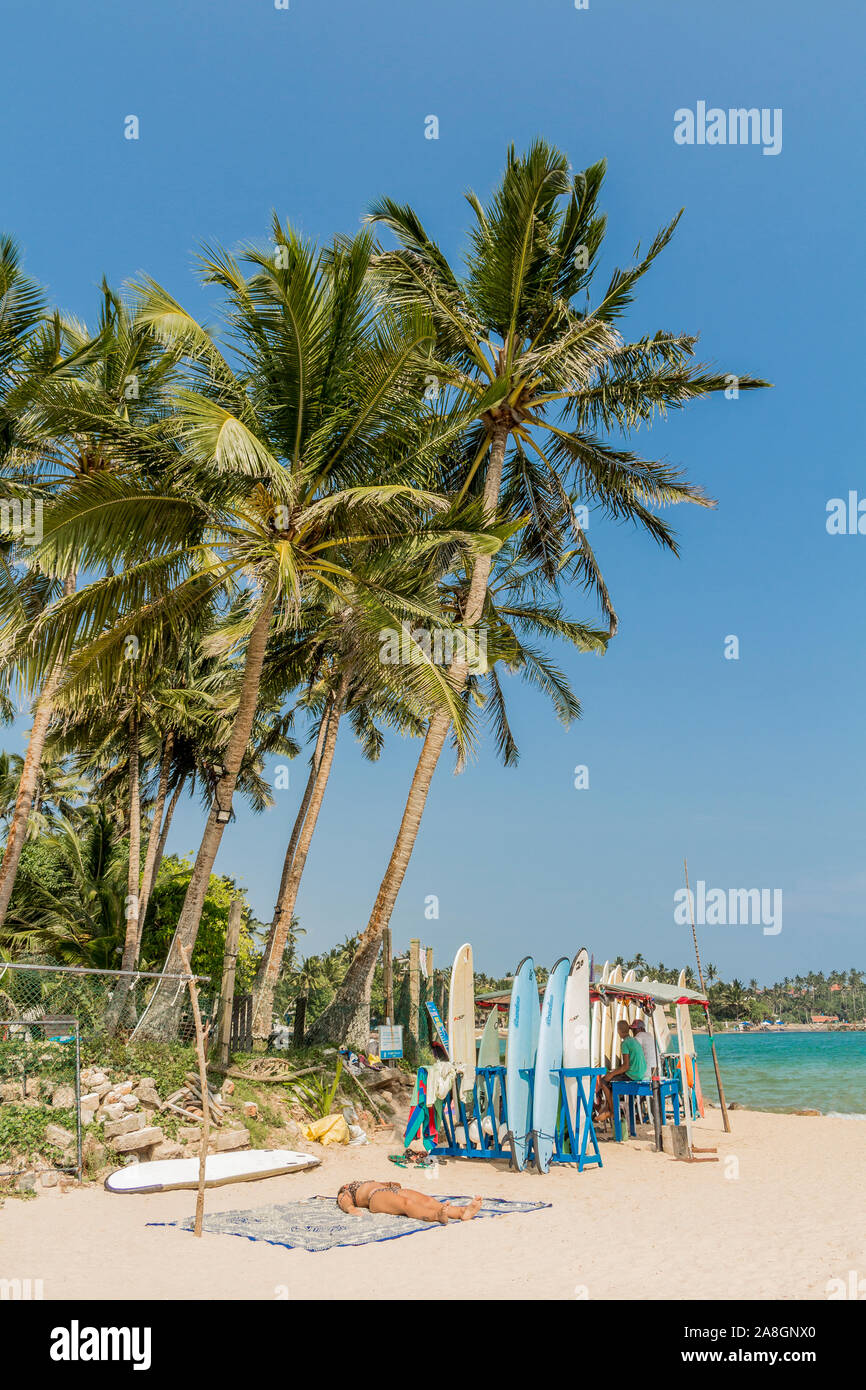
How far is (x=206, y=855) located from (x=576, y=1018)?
215 inches

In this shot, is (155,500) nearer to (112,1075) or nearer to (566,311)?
(112,1075)

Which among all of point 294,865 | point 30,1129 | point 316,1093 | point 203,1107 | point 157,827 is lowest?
point 316,1093

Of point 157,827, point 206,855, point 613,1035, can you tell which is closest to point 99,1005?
point 206,855

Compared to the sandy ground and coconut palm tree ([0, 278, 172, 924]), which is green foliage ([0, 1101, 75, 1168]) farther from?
coconut palm tree ([0, 278, 172, 924])

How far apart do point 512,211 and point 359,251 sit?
439 cm

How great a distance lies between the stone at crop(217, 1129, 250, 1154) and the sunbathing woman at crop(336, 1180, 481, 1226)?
106 inches

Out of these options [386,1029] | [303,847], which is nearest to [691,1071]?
[386,1029]

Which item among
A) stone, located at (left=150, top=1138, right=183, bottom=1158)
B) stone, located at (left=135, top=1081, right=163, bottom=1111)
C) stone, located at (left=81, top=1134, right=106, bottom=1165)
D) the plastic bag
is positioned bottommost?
the plastic bag

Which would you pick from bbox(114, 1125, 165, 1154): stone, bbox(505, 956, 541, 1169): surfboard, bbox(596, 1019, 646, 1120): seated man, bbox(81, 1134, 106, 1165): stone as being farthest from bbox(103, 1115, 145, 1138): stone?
bbox(596, 1019, 646, 1120): seated man

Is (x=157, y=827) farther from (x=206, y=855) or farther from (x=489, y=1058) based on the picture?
(x=489, y=1058)

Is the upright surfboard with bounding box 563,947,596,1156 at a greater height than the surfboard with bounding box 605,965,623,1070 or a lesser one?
greater

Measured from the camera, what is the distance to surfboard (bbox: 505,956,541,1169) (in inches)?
419

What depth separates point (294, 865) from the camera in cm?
1838

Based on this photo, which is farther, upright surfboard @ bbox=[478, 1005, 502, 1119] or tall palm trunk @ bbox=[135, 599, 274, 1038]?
tall palm trunk @ bbox=[135, 599, 274, 1038]
